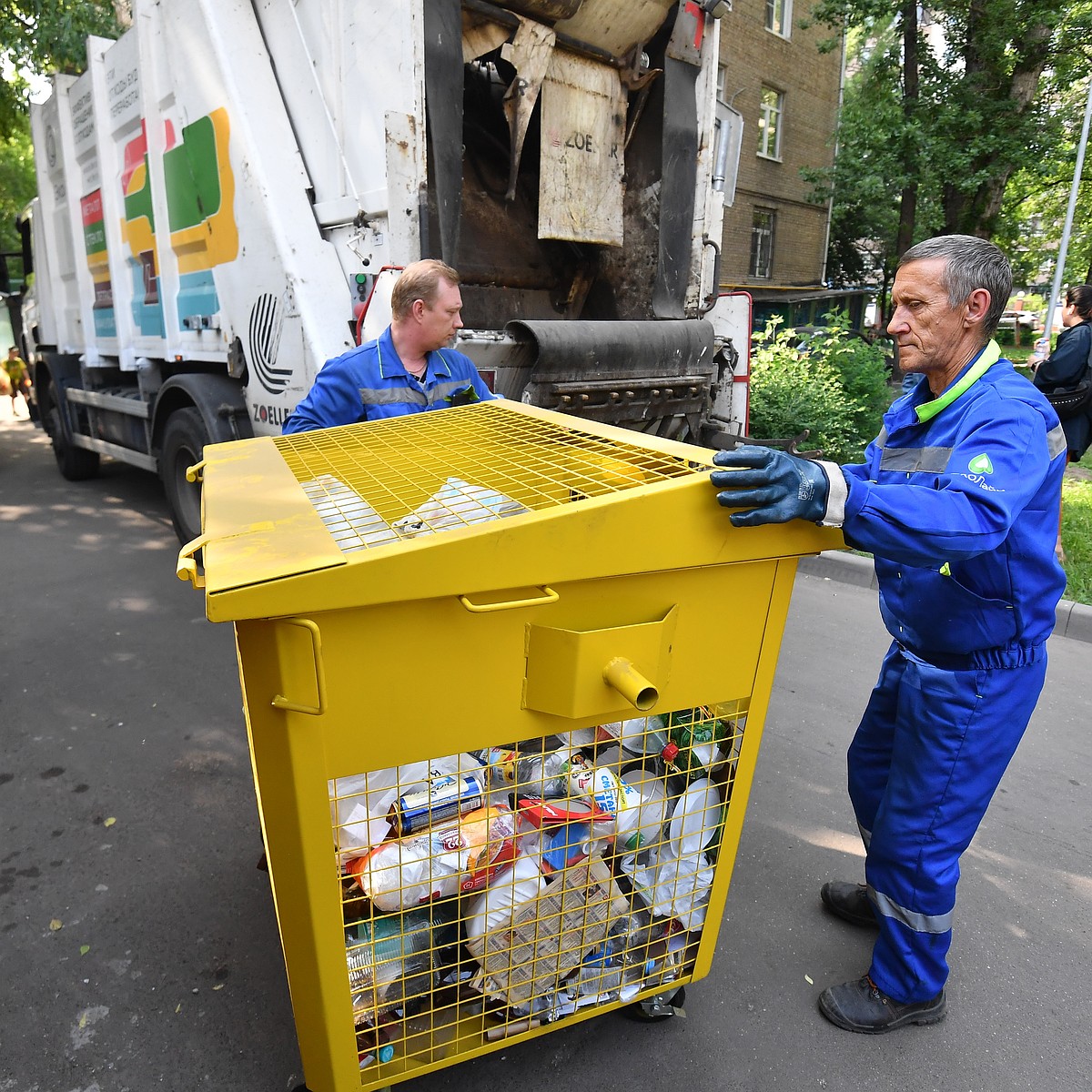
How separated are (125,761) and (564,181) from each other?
328 centimetres

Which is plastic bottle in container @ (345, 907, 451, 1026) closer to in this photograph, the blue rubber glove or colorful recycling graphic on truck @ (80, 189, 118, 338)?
the blue rubber glove

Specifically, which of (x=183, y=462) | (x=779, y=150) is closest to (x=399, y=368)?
(x=183, y=462)

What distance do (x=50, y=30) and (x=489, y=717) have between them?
30.6 feet

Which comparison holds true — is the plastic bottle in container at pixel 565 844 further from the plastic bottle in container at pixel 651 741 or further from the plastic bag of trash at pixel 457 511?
the plastic bag of trash at pixel 457 511

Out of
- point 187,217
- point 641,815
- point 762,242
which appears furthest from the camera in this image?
point 762,242

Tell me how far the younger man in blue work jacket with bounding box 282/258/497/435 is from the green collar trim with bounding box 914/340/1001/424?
1.44 meters

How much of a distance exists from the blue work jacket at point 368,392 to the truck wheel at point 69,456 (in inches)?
216

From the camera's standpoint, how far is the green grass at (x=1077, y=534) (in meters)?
4.54

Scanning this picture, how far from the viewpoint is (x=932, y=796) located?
1645 millimetres

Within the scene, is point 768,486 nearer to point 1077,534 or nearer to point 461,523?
point 461,523

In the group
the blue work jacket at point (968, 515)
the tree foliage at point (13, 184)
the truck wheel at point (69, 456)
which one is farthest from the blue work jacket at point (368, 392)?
the tree foliage at point (13, 184)

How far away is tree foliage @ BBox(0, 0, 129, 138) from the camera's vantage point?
7555mm

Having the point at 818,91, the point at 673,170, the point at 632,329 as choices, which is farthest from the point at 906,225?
the point at 632,329

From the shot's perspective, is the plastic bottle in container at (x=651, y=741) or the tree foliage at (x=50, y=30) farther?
the tree foliage at (x=50, y=30)
